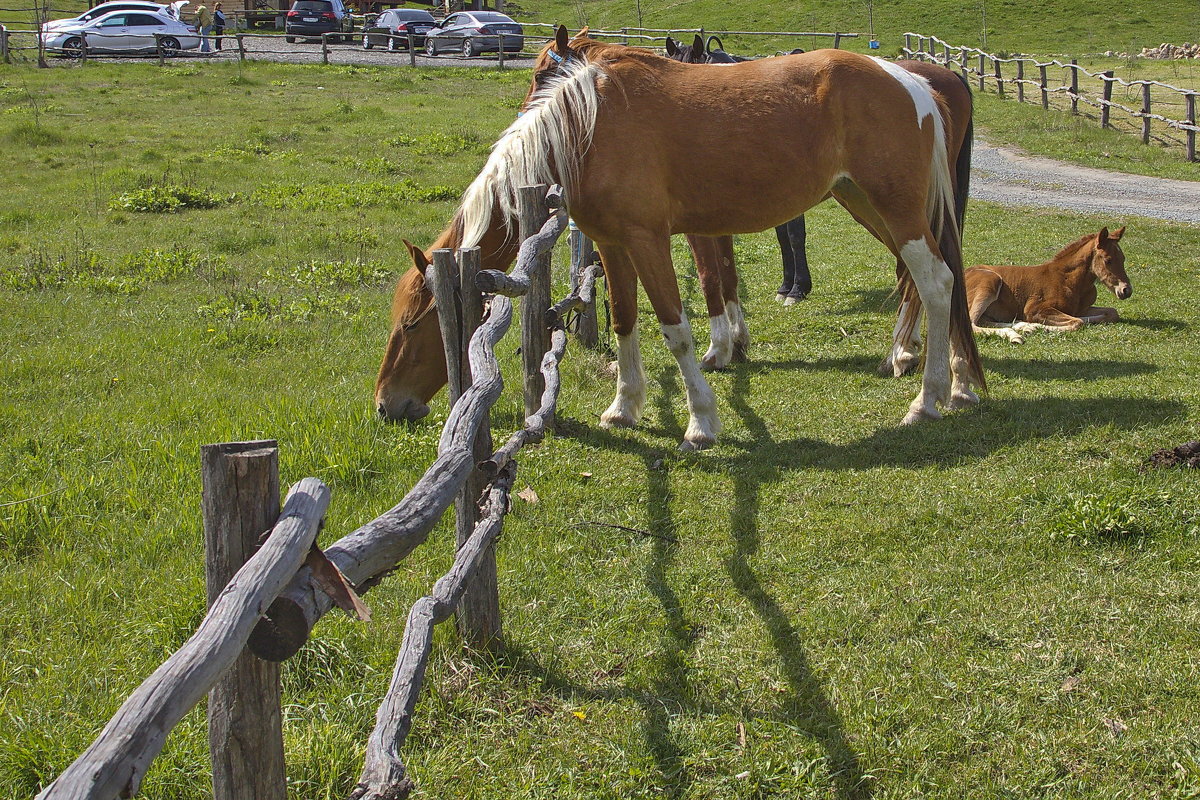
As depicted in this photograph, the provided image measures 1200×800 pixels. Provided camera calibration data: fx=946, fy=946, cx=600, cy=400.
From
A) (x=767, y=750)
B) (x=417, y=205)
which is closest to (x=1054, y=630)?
(x=767, y=750)

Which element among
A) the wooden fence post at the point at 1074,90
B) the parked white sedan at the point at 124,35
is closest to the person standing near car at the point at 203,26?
the parked white sedan at the point at 124,35

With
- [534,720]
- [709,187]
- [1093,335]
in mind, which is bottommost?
[534,720]

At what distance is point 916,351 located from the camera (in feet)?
20.9

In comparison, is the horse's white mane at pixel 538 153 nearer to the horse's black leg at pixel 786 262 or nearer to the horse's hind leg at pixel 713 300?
the horse's hind leg at pixel 713 300

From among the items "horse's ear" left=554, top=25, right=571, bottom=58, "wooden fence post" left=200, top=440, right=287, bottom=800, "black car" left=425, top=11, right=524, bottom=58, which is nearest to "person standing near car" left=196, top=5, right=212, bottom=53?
"black car" left=425, top=11, right=524, bottom=58

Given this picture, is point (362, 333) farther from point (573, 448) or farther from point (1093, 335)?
point (1093, 335)

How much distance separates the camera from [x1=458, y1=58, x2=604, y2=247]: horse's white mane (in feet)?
15.8

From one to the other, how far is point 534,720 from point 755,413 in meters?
3.26

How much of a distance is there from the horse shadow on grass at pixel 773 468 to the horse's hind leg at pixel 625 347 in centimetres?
14

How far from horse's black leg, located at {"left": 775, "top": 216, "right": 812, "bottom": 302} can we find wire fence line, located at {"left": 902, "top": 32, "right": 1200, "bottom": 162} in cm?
1049

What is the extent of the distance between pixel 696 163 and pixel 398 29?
31.8 m

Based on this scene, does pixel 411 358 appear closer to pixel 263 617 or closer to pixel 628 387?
pixel 628 387

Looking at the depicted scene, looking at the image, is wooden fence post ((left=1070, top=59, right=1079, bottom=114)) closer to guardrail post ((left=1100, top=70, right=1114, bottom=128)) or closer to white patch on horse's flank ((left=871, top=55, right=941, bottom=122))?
guardrail post ((left=1100, top=70, right=1114, bottom=128))

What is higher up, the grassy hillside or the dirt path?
the grassy hillside
